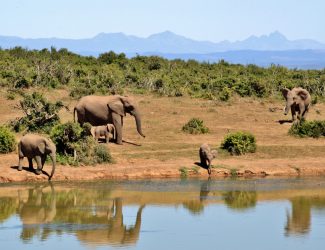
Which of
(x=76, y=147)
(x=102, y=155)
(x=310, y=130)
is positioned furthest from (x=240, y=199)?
(x=310, y=130)

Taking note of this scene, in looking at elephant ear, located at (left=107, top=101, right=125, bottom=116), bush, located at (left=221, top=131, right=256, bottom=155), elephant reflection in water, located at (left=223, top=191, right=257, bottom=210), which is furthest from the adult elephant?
elephant reflection in water, located at (left=223, top=191, right=257, bottom=210)

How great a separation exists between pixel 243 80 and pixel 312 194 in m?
26.2

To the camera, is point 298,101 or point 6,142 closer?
point 6,142

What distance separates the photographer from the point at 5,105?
42531mm

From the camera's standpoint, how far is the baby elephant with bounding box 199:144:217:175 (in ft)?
99.2

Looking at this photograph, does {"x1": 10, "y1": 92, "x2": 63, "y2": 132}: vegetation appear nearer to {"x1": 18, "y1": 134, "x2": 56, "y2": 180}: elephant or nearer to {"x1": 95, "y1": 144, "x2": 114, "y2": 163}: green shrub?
{"x1": 95, "y1": 144, "x2": 114, "y2": 163}: green shrub

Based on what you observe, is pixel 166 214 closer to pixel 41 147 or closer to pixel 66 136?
pixel 41 147

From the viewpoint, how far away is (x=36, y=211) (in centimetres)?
2398

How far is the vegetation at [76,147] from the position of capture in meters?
30.5

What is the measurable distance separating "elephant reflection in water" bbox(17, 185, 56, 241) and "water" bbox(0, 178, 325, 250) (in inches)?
0.9

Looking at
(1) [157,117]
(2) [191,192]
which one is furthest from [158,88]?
(2) [191,192]

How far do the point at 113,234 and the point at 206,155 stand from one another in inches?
378

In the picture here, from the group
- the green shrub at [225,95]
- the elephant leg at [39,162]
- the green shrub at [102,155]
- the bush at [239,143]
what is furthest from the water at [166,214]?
the green shrub at [225,95]

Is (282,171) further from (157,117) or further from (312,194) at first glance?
(157,117)
